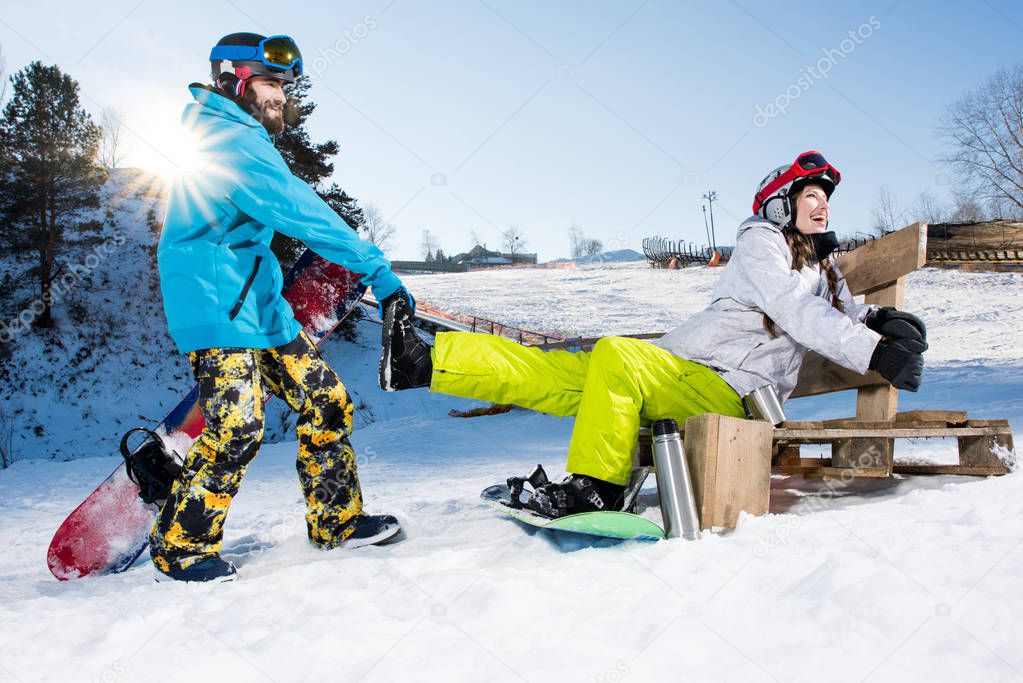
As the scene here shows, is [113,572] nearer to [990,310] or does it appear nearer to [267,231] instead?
[267,231]

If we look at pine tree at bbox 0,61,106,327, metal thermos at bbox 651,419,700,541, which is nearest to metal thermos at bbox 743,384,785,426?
metal thermos at bbox 651,419,700,541

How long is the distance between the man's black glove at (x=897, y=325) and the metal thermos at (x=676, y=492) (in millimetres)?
980

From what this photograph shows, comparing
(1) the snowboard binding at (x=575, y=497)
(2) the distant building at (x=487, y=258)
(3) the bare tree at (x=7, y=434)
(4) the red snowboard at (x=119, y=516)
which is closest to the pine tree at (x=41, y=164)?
Result: (3) the bare tree at (x=7, y=434)

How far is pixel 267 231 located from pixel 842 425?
2.50 m

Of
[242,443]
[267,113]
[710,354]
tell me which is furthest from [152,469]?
[710,354]

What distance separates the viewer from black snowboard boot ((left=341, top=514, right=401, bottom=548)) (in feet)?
9.42

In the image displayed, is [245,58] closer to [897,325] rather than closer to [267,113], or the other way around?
[267,113]

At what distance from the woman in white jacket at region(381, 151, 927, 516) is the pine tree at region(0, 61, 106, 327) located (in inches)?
748

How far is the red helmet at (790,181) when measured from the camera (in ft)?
9.61

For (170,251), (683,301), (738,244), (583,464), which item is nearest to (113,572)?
(170,251)

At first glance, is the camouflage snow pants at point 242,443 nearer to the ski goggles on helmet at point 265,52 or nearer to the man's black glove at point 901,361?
the ski goggles on helmet at point 265,52

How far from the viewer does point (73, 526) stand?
3004mm

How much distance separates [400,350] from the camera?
2625 millimetres

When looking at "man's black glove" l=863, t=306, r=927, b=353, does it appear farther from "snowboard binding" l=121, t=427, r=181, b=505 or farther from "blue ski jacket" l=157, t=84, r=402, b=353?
"snowboard binding" l=121, t=427, r=181, b=505
